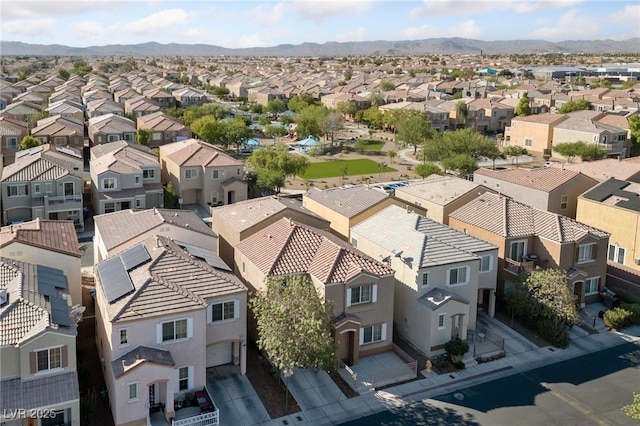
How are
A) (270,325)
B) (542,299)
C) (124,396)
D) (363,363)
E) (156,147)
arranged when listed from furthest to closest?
(156,147)
(542,299)
(363,363)
(270,325)
(124,396)

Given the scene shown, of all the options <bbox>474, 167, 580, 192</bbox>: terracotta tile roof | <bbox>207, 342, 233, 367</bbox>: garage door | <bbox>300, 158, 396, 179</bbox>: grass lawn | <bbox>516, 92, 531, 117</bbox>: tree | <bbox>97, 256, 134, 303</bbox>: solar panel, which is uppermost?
<bbox>516, 92, 531, 117</bbox>: tree

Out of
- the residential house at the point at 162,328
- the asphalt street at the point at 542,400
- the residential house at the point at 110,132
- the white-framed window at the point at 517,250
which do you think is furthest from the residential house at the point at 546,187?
the residential house at the point at 110,132

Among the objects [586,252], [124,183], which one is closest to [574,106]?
[586,252]

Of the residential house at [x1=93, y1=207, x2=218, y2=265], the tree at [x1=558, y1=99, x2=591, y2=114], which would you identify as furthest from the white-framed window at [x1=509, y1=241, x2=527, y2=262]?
the tree at [x1=558, y1=99, x2=591, y2=114]

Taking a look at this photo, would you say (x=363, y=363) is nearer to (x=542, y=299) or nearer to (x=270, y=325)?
(x=270, y=325)

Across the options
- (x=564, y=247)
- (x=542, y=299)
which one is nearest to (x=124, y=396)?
(x=542, y=299)

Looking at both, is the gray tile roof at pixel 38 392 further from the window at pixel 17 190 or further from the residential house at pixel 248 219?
the window at pixel 17 190

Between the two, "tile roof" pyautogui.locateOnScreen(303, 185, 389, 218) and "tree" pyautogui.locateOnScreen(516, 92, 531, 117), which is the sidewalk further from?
"tree" pyautogui.locateOnScreen(516, 92, 531, 117)
